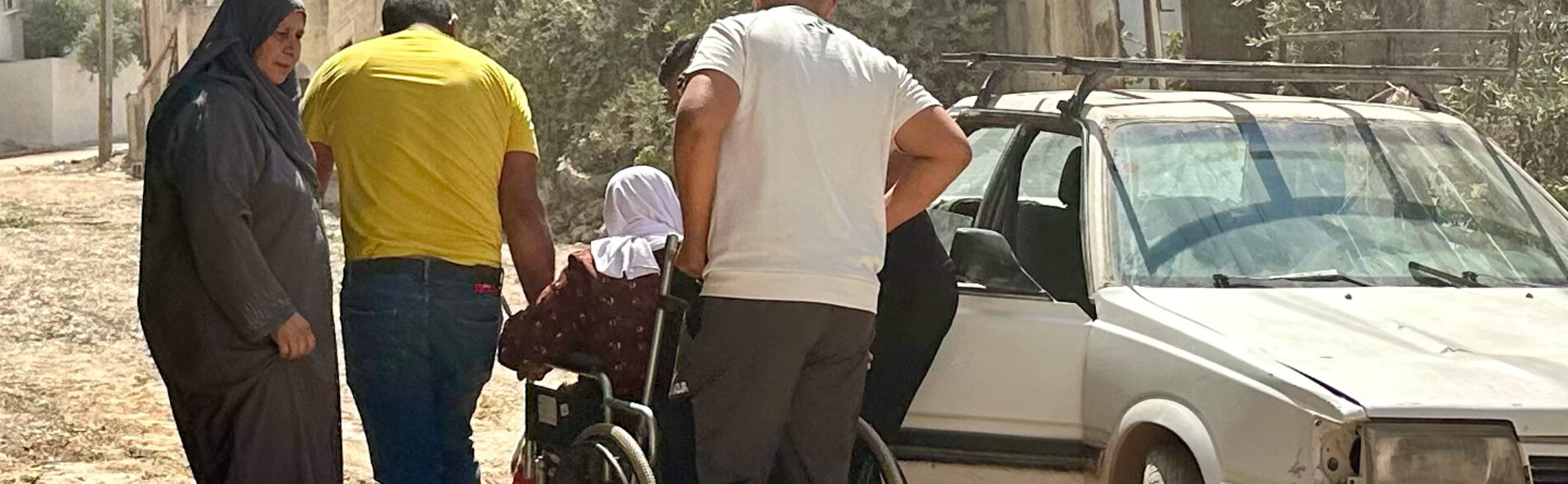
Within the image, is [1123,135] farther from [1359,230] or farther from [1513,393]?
[1513,393]

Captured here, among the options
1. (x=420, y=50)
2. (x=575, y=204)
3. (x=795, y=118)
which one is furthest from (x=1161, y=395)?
(x=575, y=204)

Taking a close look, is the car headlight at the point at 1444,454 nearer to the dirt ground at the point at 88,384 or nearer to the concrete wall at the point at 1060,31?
the dirt ground at the point at 88,384

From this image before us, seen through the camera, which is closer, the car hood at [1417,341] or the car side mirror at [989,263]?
the car hood at [1417,341]

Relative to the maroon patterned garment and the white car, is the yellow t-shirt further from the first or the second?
the white car

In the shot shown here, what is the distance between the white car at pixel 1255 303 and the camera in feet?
13.0

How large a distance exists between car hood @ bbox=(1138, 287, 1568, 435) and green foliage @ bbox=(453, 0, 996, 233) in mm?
10183

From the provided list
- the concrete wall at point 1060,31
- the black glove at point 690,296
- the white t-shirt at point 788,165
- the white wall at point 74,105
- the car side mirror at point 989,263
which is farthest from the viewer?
the white wall at point 74,105

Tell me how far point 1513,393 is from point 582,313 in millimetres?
2087

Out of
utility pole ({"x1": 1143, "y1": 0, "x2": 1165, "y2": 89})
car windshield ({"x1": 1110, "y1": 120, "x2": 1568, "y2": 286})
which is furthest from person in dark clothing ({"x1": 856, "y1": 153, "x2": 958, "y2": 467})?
utility pole ({"x1": 1143, "y1": 0, "x2": 1165, "y2": 89})

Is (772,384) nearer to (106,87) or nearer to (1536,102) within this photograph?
(1536,102)

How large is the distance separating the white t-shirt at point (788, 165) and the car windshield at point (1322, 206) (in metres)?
1.10

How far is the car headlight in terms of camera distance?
389 centimetres

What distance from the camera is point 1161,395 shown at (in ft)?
14.7

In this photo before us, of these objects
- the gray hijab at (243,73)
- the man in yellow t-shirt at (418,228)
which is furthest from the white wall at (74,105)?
the gray hijab at (243,73)
